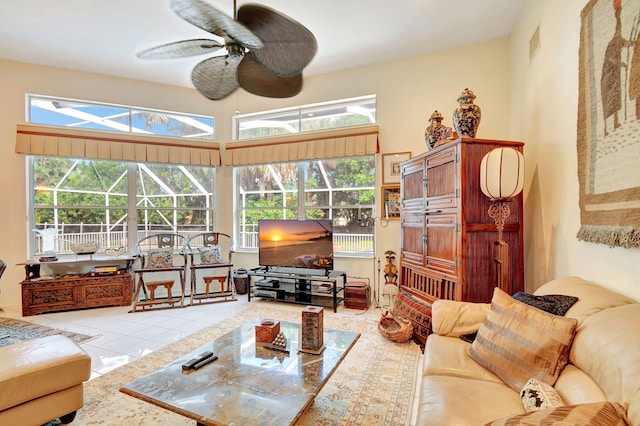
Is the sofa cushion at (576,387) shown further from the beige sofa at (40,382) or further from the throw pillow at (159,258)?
the throw pillow at (159,258)

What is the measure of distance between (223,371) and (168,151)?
4.21 meters

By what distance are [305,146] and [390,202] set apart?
159 cm

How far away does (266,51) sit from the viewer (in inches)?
88.7

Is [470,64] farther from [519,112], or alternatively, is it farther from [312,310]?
[312,310]

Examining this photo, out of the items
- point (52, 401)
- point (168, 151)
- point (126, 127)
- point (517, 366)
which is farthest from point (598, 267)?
point (126, 127)

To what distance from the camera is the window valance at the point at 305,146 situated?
168 inches

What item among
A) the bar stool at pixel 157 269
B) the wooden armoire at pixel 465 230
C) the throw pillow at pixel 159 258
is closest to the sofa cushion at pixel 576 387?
the wooden armoire at pixel 465 230

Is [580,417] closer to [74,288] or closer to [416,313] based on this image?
[416,313]

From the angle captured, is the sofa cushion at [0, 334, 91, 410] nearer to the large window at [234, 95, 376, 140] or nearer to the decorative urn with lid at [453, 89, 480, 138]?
the decorative urn with lid at [453, 89, 480, 138]

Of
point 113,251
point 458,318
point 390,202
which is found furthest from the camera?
point 113,251

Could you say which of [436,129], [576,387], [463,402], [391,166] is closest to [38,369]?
[463,402]

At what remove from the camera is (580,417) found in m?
0.79

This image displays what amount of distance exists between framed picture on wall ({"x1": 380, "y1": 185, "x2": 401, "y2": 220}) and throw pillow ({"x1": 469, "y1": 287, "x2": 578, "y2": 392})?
98.4 inches

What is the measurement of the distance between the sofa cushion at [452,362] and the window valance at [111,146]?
4461 mm
